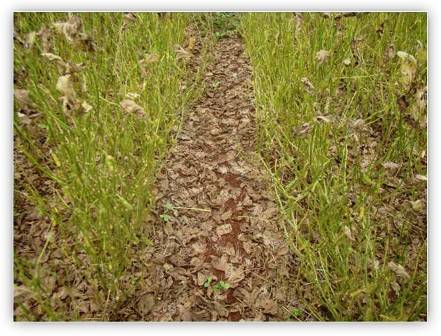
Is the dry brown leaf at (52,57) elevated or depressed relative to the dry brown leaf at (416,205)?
elevated

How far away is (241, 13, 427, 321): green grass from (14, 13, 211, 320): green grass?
0.46 m

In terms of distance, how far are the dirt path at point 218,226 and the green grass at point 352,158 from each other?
9cm

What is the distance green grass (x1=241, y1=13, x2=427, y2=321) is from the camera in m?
1.33

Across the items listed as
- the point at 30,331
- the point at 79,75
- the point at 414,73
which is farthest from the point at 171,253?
the point at 414,73

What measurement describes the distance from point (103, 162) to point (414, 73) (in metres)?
1.13

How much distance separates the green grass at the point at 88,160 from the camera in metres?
1.28

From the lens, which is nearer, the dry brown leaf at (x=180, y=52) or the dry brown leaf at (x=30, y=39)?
the dry brown leaf at (x=30, y=39)

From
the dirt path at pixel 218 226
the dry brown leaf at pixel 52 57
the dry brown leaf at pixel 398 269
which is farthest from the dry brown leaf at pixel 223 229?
the dry brown leaf at pixel 52 57

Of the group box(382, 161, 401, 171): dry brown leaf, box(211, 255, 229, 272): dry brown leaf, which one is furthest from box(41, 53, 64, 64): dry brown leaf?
box(382, 161, 401, 171): dry brown leaf

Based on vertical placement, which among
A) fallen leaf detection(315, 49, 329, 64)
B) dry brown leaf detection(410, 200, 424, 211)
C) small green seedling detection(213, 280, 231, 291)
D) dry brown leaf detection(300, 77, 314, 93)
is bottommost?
small green seedling detection(213, 280, 231, 291)

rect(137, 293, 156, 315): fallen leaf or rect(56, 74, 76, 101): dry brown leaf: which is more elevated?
rect(56, 74, 76, 101): dry brown leaf

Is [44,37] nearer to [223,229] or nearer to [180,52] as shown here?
[180,52]

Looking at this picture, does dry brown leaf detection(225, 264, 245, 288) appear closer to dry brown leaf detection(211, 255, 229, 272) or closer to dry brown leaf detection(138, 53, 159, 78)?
dry brown leaf detection(211, 255, 229, 272)

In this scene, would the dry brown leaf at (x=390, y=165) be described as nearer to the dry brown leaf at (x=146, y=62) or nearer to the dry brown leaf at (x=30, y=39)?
the dry brown leaf at (x=146, y=62)
